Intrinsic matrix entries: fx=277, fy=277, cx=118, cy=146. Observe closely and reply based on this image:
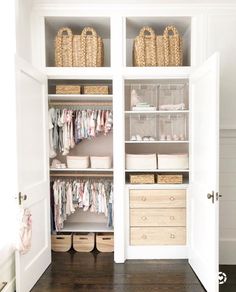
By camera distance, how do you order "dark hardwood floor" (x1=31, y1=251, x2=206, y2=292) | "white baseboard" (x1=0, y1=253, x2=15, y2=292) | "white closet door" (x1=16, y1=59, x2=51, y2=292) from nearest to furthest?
"white baseboard" (x1=0, y1=253, x2=15, y2=292) < "white closet door" (x1=16, y1=59, x2=51, y2=292) < "dark hardwood floor" (x1=31, y1=251, x2=206, y2=292)

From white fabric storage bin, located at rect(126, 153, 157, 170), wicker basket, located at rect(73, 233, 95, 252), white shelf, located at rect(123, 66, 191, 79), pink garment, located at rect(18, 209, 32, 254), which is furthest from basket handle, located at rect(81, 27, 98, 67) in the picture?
wicker basket, located at rect(73, 233, 95, 252)

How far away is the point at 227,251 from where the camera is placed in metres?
3.14

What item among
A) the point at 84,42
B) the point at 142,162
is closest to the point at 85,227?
the point at 142,162

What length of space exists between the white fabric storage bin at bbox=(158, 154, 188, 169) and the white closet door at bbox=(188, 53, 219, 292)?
0.17 metres

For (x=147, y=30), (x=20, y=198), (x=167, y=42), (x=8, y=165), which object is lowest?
(x=20, y=198)

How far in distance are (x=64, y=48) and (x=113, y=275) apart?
248 cm

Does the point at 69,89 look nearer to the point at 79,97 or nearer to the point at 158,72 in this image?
the point at 79,97

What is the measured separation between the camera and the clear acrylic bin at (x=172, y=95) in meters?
3.17

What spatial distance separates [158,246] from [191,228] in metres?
0.43

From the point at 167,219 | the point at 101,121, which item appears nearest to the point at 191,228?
the point at 167,219

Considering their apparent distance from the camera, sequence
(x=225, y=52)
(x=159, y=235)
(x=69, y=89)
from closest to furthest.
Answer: (x=225, y=52), (x=159, y=235), (x=69, y=89)

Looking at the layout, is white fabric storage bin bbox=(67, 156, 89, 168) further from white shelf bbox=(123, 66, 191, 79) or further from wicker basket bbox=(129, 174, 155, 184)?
white shelf bbox=(123, 66, 191, 79)

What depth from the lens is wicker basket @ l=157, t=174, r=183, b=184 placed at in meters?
3.13

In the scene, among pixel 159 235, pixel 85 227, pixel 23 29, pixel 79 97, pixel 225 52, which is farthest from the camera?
pixel 85 227
